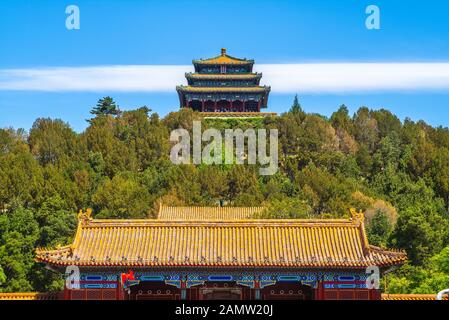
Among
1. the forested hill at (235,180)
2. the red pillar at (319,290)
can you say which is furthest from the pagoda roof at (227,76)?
the red pillar at (319,290)

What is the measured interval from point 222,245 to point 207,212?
1995 cm

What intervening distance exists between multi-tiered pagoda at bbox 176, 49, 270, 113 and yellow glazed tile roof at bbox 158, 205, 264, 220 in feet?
83.6

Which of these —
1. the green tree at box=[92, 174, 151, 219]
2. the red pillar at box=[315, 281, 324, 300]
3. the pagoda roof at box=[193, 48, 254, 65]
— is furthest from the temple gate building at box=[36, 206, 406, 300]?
the pagoda roof at box=[193, 48, 254, 65]

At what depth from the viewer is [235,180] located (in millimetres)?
49438

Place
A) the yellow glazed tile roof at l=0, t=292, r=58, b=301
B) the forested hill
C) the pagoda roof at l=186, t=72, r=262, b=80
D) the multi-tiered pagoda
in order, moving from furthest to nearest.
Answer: the pagoda roof at l=186, t=72, r=262, b=80, the multi-tiered pagoda, the forested hill, the yellow glazed tile roof at l=0, t=292, r=58, b=301

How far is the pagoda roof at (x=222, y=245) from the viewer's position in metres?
22.7

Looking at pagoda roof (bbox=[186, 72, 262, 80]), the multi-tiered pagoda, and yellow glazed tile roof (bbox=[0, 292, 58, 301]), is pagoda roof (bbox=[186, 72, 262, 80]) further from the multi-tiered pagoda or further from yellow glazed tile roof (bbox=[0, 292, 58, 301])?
yellow glazed tile roof (bbox=[0, 292, 58, 301])

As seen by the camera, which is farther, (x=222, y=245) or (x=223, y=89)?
(x=223, y=89)

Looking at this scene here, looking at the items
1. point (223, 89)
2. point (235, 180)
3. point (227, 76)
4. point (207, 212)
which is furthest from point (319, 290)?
point (227, 76)

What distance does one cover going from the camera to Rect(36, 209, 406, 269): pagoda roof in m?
22.7

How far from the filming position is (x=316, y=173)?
50.3m

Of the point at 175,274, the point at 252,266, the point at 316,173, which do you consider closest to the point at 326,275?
the point at 252,266

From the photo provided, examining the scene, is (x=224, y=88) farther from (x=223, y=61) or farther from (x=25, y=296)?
(x=25, y=296)
